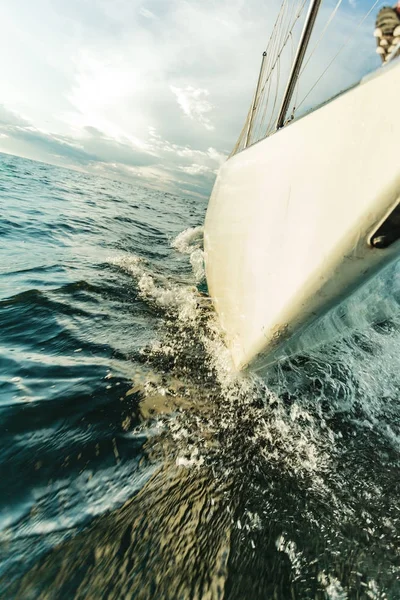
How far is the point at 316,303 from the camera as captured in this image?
145 centimetres

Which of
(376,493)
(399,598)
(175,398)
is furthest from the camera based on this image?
(175,398)

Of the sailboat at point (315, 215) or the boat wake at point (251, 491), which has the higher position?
the sailboat at point (315, 215)

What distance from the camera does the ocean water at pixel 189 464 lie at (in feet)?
3.41

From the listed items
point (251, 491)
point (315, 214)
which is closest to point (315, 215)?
point (315, 214)

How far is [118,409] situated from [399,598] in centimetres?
145

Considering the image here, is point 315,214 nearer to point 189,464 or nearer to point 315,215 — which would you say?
point 315,215

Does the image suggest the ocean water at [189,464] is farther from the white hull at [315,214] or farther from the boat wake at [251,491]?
the white hull at [315,214]

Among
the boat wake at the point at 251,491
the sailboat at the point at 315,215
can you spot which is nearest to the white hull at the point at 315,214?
the sailboat at the point at 315,215

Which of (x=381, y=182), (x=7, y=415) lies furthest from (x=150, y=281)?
(x=381, y=182)

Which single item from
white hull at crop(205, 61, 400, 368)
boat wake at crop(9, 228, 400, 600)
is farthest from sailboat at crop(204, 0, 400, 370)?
boat wake at crop(9, 228, 400, 600)

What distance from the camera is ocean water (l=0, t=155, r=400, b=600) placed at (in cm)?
104

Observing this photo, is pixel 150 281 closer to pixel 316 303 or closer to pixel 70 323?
pixel 70 323

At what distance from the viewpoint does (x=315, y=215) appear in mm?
1450

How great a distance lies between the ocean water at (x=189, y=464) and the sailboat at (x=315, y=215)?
45 cm
